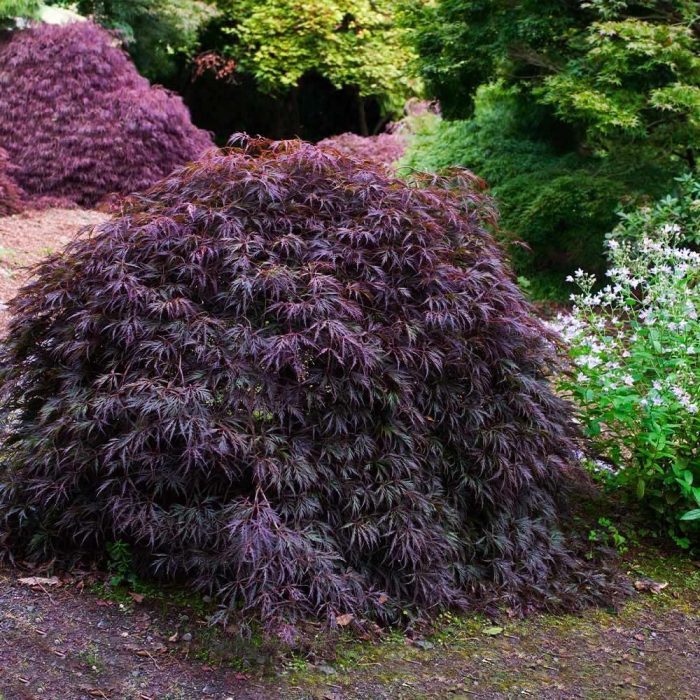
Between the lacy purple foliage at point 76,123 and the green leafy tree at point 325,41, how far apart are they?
5.35m

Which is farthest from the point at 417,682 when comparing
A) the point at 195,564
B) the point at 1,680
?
the point at 1,680

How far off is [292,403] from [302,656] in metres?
0.86

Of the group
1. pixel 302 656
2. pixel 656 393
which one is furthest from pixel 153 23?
pixel 302 656

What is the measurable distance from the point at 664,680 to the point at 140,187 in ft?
29.0

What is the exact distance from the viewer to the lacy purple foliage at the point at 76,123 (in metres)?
10.2

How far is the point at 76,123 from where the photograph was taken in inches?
405

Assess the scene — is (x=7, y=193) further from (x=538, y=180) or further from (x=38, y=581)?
(x=38, y=581)

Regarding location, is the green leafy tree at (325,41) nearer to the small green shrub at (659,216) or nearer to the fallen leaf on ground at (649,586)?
the small green shrub at (659,216)

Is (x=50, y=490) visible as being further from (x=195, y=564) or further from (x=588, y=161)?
(x=588, y=161)

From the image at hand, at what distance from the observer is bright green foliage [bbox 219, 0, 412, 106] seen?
15258 mm

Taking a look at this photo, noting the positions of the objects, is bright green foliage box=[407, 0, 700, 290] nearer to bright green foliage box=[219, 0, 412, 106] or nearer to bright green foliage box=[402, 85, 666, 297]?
bright green foliage box=[402, 85, 666, 297]

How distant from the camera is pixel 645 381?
153 inches

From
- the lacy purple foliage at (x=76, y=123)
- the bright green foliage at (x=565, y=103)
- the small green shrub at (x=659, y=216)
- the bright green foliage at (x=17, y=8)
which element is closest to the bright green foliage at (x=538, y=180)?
the bright green foliage at (x=565, y=103)

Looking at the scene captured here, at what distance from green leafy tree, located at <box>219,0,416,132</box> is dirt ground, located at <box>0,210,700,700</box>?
44.2 ft
